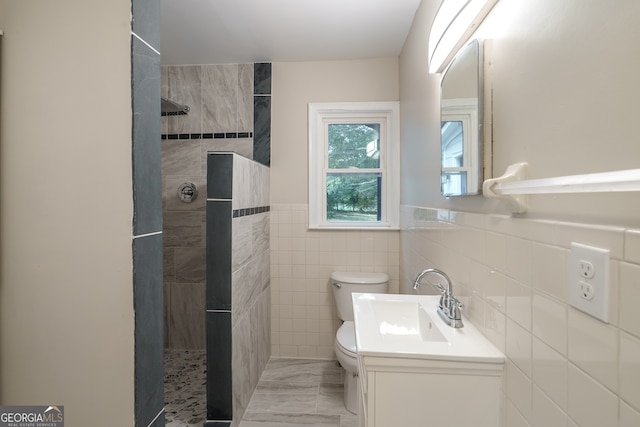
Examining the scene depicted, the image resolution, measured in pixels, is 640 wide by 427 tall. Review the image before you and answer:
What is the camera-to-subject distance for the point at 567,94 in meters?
0.62

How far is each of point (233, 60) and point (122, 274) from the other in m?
2.32

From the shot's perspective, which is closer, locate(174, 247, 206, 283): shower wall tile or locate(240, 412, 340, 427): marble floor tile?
locate(240, 412, 340, 427): marble floor tile

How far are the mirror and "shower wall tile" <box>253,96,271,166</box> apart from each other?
1.60 metres

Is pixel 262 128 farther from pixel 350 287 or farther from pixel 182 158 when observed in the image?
pixel 350 287

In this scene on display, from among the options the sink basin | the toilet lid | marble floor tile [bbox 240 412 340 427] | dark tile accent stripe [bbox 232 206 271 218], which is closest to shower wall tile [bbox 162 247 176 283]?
dark tile accent stripe [bbox 232 206 271 218]

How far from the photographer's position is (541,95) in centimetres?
70

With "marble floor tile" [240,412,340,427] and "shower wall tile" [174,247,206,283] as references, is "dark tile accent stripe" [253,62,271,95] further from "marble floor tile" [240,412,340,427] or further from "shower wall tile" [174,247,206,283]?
"marble floor tile" [240,412,340,427]

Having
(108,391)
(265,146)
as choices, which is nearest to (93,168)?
(108,391)

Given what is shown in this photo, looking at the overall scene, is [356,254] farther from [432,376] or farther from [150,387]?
[150,387]

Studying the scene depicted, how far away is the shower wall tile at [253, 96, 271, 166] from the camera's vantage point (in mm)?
2572

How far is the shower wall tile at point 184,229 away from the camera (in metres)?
2.63

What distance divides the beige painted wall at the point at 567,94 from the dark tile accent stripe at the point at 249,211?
1.24 m

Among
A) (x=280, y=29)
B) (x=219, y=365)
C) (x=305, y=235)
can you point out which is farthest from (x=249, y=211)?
(x=280, y=29)

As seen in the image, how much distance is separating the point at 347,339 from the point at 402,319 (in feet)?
2.47
